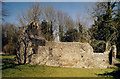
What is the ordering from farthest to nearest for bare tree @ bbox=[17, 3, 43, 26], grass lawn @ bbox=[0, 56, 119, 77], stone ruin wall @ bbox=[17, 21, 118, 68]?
bare tree @ bbox=[17, 3, 43, 26] < stone ruin wall @ bbox=[17, 21, 118, 68] < grass lawn @ bbox=[0, 56, 119, 77]

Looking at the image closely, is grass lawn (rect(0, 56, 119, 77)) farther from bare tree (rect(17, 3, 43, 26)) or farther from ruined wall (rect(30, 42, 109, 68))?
bare tree (rect(17, 3, 43, 26))

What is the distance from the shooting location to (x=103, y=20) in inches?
765

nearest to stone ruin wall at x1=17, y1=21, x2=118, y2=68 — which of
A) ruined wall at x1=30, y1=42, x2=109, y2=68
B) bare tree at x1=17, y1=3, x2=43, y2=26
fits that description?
ruined wall at x1=30, y1=42, x2=109, y2=68

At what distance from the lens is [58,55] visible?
12367mm

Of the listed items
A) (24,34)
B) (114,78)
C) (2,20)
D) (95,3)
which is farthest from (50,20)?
(114,78)

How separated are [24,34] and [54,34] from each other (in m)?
15.1

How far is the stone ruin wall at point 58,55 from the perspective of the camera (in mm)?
12031

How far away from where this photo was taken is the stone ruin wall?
39.5ft

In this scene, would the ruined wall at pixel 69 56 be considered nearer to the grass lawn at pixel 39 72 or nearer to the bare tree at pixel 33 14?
the grass lawn at pixel 39 72

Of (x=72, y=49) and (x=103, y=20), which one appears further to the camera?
(x=103, y=20)

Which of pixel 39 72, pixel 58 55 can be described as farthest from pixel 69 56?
pixel 39 72

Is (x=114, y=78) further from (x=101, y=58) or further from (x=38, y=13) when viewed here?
(x=38, y=13)

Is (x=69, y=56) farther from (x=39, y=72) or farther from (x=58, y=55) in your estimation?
(x=39, y=72)

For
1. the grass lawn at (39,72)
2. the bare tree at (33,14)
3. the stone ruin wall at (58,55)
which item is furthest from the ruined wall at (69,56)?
the bare tree at (33,14)
